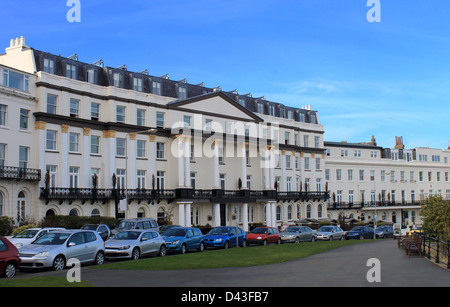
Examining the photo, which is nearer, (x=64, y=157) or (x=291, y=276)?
(x=291, y=276)

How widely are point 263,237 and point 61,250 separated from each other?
18992 millimetres

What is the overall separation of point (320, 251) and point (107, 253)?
11546 millimetres

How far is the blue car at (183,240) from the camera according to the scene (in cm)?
2861

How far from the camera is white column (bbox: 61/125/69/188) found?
4274cm

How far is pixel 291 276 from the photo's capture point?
1595 cm

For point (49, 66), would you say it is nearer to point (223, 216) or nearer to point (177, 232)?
point (177, 232)

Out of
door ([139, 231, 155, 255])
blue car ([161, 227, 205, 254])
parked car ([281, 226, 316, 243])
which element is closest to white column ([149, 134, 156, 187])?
parked car ([281, 226, 316, 243])

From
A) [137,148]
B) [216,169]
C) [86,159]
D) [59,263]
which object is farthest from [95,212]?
[59,263]

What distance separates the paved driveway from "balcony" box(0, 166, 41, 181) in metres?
21.5

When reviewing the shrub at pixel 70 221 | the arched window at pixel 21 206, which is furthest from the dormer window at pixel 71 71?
the shrub at pixel 70 221

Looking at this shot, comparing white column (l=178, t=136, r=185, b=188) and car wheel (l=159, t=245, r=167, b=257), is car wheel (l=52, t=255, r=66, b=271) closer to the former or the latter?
car wheel (l=159, t=245, r=167, b=257)

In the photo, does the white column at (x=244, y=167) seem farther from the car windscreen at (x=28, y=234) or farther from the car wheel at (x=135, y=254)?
the car windscreen at (x=28, y=234)
